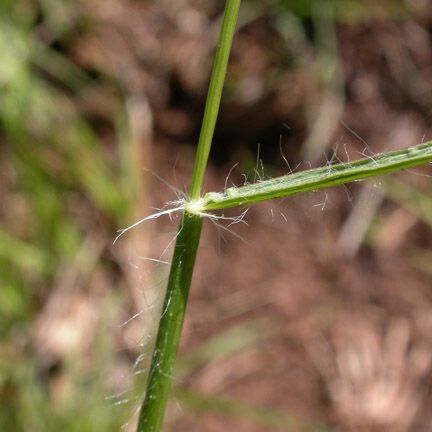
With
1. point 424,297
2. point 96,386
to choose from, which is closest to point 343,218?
point 424,297

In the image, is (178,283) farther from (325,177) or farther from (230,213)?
(230,213)

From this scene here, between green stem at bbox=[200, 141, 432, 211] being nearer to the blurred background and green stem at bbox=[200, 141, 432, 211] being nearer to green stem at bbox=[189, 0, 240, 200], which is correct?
green stem at bbox=[189, 0, 240, 200]

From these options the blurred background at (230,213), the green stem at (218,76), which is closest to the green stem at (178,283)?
the green stem at (218,76)

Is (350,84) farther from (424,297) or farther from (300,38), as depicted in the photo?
(424,297)

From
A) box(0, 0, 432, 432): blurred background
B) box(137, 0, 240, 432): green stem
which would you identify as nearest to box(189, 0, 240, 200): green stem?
box(137, 0, 240, 432): green stem

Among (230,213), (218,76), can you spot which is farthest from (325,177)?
(230,213)

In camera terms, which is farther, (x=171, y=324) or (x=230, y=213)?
(x=230, y=213)

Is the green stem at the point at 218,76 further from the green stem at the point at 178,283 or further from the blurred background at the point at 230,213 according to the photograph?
the blurred background at the point at 230,213

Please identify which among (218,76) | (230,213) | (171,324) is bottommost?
(230,213)
